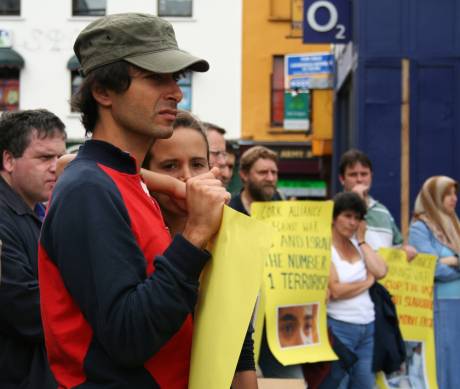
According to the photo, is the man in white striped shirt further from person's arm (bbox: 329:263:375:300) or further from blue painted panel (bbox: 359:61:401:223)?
blue painted panel (bbox: 359:61:401:223)

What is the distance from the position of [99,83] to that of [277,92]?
80.3 ft

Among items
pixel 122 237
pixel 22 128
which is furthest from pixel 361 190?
pixel 122 237

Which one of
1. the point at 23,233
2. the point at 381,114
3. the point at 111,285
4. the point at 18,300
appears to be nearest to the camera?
the point at 111,285

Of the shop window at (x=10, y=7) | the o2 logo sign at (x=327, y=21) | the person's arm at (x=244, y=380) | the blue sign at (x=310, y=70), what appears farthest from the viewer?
the shop window at (x=10, y=7)

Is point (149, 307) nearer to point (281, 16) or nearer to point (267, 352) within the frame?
point (267, 352)

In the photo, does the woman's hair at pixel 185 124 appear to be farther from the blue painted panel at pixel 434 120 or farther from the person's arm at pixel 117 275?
the blue painted panel at pixel 434 120

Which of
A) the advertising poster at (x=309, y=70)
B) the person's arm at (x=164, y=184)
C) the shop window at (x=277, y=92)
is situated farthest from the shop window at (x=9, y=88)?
the person's arm at (x=164, y=184)

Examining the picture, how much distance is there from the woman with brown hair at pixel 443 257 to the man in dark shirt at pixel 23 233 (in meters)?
4.27

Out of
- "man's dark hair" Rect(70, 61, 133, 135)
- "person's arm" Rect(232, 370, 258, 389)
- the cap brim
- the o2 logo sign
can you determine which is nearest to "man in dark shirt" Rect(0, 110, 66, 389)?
"person's arm" Rect(232, 370, 258, 389)

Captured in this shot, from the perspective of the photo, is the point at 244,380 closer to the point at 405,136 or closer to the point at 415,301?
the point at 415,301

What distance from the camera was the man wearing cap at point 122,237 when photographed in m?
1.93

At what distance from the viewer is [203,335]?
2068mm

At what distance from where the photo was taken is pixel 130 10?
26.9m

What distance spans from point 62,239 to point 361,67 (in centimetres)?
1029
